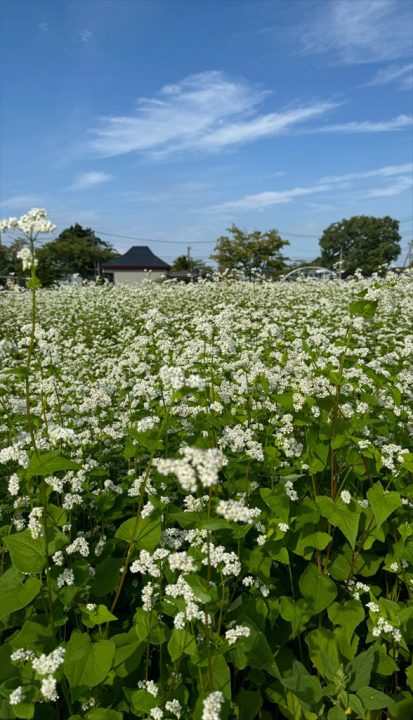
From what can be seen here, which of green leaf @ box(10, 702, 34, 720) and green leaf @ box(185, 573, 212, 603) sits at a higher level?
green leaf @ box(185, 573, 212, 603)

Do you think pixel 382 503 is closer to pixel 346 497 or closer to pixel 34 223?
pixel 346 497

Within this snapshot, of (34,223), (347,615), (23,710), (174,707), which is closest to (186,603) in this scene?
(174,707)

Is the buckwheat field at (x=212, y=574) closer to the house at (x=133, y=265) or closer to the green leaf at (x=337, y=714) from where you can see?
the green leaf at (x=337, y=714)

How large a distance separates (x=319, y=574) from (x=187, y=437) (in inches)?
53.1

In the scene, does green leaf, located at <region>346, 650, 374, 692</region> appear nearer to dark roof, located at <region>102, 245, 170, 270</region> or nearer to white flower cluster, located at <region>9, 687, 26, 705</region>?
white flower cluster, located at <region>9, 687, 26, 705</region>

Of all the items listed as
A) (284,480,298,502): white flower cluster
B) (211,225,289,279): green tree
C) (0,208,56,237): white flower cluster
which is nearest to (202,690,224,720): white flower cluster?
(284,480,298,502): white flower cluster

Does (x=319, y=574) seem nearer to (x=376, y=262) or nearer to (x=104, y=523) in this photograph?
(x=104, y=523)

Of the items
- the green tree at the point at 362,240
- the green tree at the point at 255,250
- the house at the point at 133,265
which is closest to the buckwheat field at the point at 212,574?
the green tree at the point at 255,250

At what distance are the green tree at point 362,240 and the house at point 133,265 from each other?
47.7 metres

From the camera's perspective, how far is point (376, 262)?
10094 cm

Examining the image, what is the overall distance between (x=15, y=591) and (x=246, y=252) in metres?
52.6

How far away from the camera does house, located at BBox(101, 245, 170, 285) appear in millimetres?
71975

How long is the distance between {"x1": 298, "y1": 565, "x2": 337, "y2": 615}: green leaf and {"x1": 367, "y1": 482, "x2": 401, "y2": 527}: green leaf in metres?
0.50

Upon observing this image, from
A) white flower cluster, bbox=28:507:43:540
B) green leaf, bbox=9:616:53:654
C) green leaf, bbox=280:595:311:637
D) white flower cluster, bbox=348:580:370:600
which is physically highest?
white flower cluster, bbox=28:507:43:540
